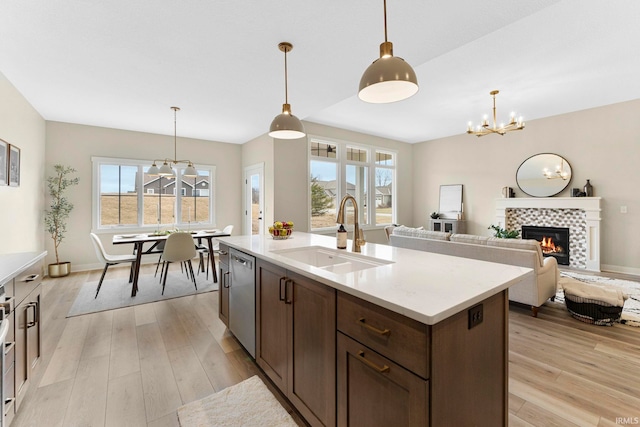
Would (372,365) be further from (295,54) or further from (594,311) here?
(594,311)

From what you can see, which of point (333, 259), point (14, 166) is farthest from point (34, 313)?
point (14, 166)

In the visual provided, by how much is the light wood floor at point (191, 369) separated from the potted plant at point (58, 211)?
A: 2.03 meters

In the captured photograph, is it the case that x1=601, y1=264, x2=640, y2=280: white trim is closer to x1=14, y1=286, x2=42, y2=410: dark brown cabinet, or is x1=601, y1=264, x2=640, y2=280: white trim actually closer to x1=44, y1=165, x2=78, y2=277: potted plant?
x1=14, y1=286, x2=42, y2=410: dark brown cabinet

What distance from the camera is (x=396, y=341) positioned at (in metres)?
1.04

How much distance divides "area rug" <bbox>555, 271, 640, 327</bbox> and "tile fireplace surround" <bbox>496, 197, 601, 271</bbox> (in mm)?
547

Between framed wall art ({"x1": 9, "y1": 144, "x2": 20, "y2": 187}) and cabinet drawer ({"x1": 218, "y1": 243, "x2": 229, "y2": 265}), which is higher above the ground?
framed wall art ({"x1": 9, "y1": 144, "x2": 20, "y2": 187})

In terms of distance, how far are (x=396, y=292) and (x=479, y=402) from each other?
605mm

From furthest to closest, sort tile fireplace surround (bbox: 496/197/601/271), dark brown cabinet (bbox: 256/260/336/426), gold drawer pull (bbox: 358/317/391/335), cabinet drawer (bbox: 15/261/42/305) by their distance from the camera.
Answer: tile fireplace surround (bbox: 496/197/601/271) → cabinet drawer (bbox: 15/261/42/305) → dark brown cabinet (bbox: 256/260/336/426) → gold drawer pull (bbox: 358/317/391/335)

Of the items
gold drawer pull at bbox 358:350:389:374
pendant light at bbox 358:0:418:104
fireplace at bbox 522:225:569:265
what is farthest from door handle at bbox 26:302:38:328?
fireplace at bbox 522:225:569:265

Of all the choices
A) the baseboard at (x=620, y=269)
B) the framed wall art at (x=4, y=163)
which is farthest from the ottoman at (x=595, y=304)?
the framed wall art at (x=4, y=163)

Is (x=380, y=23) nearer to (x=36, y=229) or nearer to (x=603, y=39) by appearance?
(x=603, y=39)

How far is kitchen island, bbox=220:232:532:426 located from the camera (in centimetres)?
99

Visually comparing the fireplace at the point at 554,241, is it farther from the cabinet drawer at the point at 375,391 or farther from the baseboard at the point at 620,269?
the cabinet drawer at the point at 375,391

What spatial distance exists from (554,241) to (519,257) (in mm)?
3572
